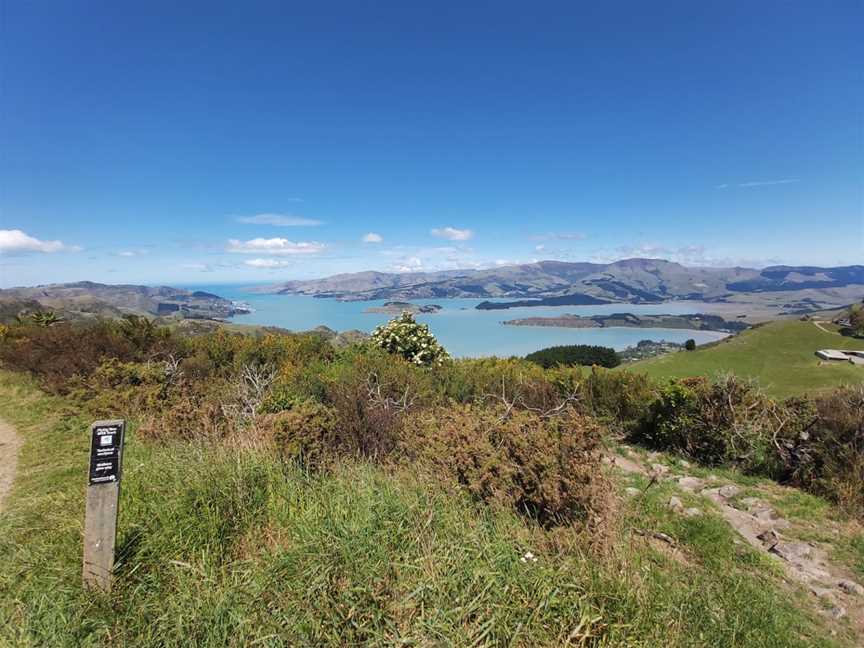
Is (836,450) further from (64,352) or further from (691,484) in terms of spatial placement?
(64,352)

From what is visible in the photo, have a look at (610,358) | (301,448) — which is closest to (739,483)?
(301,448)

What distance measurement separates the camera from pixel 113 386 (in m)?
8.43

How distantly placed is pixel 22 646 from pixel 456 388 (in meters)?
6.14

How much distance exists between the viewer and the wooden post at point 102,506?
2.41 metres

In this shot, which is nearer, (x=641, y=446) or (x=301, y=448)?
(x=301, y=448)

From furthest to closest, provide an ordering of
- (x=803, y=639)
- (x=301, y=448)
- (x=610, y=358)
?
1. (x=610, y=358)
2. (x=301, y=448)
3. (x=803, y=639)

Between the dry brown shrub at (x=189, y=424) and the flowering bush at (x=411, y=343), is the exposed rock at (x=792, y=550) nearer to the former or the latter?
the dry brown shrub at (x=189, y=424)

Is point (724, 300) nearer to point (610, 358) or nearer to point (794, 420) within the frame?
point (610, 358)

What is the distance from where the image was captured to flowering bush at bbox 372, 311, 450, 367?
10461mm

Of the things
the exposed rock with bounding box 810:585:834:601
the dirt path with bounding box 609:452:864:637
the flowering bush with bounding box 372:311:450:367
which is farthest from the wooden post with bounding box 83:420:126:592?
the flowering bush with bounding box 372:311:450:367

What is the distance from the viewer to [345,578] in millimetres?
2439

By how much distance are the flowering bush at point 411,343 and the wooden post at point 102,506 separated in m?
7.87

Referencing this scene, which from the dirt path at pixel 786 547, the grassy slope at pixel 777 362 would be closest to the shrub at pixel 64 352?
the dirt path at pixel 786 547

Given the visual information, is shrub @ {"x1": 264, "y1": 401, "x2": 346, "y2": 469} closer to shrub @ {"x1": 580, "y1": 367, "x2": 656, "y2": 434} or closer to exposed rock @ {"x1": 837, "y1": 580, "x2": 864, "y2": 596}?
exposed rock @ {"x1": 837, "y1": 580, "x2": 864, "y2": 596}
